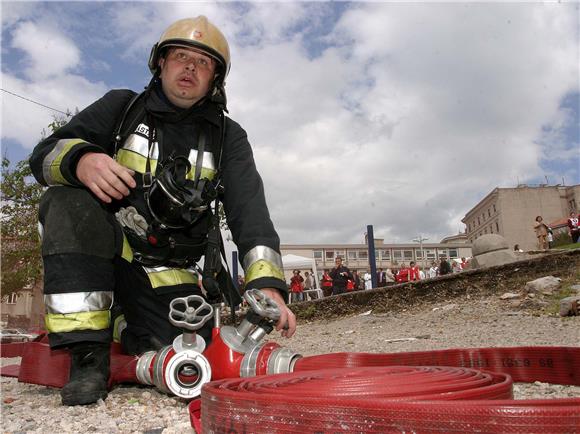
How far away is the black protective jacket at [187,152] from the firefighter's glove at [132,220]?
5cm

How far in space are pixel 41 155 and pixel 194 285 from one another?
1041 millimetres

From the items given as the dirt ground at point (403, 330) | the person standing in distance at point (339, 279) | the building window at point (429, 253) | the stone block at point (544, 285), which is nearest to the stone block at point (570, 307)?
the dirt ground at point (403, 330)

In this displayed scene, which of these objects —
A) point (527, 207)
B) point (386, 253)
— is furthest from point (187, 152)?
point (386, 253)

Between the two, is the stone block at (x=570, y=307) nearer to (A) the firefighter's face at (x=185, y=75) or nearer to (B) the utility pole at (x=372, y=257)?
(A) the firefighter's face at (x=185, y=75)

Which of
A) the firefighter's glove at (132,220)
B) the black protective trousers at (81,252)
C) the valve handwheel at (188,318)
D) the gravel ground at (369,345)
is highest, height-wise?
the firefighter's glove at (132,220)

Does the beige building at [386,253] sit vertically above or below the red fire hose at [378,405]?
above

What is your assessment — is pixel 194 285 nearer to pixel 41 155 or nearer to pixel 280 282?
pixel 280 282

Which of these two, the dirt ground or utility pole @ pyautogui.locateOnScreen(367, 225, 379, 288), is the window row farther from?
the dirt ground

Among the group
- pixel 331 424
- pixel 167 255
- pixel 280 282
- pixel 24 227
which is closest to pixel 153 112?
pixel 167 255

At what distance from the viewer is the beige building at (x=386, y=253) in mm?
81088

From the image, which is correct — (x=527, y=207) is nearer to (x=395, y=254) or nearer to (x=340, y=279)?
(x=395, y=254)

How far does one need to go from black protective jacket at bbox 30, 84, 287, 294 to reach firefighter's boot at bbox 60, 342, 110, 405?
2.37ft

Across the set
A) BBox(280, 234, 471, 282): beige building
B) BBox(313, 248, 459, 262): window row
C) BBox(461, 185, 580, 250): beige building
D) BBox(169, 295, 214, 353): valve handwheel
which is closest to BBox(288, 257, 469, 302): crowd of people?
BBox(169, 295, 214, 353): valve handwheel

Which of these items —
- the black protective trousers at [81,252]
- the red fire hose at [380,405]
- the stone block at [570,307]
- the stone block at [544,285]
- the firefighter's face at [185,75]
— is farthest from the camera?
the stone block at [544,285]
